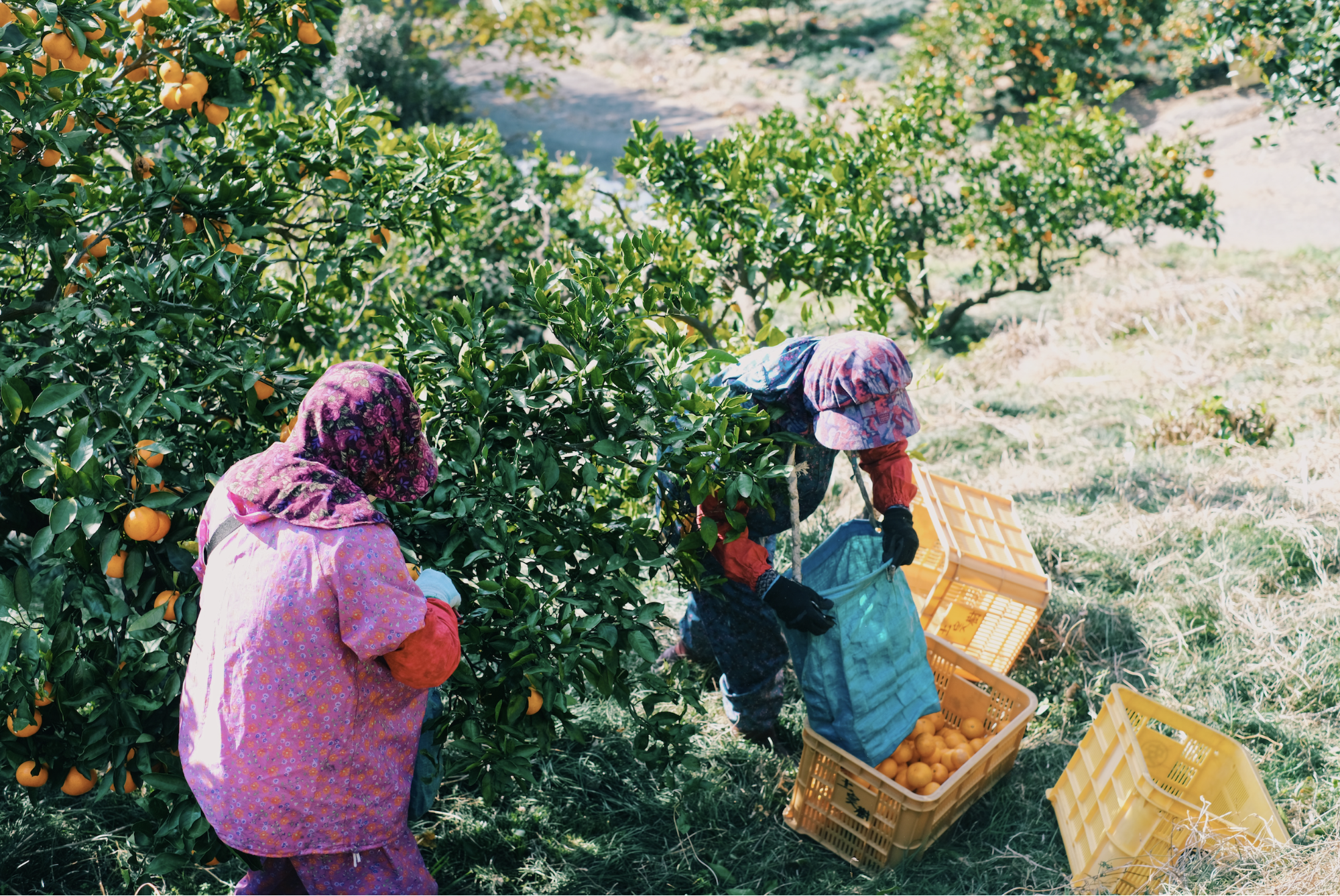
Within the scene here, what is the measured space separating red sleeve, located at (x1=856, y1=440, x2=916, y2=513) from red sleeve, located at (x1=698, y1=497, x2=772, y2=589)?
481 millimetres

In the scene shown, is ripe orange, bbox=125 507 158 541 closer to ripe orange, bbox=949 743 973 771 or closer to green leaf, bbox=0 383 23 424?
green leaf, bbox=0 383 23 424

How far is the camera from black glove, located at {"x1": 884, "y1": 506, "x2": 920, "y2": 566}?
2826mm

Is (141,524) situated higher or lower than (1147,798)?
higher

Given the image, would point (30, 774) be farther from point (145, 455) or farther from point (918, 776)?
point (918, 776)

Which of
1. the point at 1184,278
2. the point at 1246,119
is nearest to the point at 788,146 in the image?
the point at 1184,278

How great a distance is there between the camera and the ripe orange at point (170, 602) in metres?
2.16

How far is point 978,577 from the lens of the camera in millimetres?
3426

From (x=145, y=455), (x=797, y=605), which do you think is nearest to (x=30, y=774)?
(x=145, y=455)

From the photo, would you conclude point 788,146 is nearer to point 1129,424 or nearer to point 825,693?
point 1129,424

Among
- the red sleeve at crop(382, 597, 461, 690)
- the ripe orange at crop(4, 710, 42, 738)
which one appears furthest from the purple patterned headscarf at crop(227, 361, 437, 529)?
the ripe orange at crop(4, 710, 42, 738)

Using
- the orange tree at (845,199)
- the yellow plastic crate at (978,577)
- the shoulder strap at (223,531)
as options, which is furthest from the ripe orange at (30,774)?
the yellow plastic crate at (978,577)

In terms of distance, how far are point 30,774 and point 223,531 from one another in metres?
0.93

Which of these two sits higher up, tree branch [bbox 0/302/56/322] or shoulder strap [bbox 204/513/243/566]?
tree branch [bbox 0/302/56/322]

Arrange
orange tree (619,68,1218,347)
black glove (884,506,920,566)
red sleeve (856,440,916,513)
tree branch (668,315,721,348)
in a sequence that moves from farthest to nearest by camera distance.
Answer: orange tree (619,68,1218,347) < tree branch (668,315,721,348) < red sleeve (856,440,916,513) < black glove (884,506,920,566)
